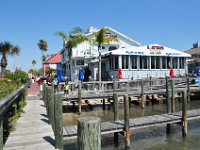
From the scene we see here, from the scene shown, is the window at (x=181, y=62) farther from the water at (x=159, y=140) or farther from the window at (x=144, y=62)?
the water at (x=159, y=140)

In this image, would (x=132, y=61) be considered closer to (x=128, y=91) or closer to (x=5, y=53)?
(x=128, y=91)

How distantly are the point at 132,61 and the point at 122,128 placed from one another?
2005cm

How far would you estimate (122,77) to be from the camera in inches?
1210

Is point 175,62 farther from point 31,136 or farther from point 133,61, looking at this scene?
point 31,136

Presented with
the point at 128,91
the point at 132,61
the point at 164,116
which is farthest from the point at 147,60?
the point at 164,116

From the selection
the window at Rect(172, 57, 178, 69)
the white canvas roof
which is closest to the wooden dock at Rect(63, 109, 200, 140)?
the white canvas roof

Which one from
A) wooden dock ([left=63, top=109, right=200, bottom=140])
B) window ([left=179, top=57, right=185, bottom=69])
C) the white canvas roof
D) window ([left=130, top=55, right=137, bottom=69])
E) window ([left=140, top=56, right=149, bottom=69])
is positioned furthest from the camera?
window ([left=179, top=57, right=185, bottom=69])

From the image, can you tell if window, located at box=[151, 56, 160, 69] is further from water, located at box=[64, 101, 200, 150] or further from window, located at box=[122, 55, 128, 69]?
water, located at box=[64, 101, 200, 150]

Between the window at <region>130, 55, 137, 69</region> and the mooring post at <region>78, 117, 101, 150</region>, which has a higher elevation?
the window at <region>130, 55, 137, 69</region>

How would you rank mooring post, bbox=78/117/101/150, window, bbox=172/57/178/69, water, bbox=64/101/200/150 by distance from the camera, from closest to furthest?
mooring post, bbox=78/117/101/150 < water, bbox=64/101/200/150 < window, bbox=172/57/178/69

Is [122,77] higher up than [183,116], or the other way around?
[122,77]

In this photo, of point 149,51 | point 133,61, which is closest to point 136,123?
point 133,61

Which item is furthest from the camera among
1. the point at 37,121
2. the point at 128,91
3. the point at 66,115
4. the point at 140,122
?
A: the point at 128,91

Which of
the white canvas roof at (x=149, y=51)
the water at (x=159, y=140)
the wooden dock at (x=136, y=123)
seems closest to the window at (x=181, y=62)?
the white canvas roof at (x=149, y=51)
